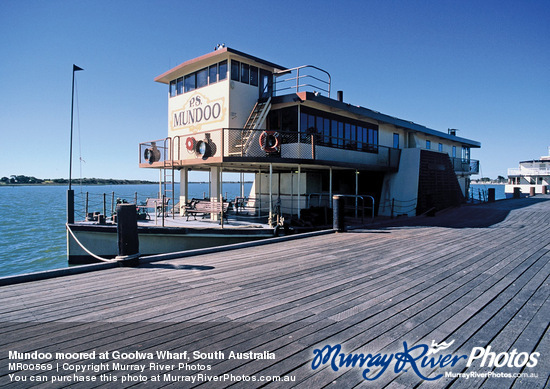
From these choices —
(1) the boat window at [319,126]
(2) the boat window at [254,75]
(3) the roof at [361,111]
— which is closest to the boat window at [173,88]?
(2) the boat window at [254,75]

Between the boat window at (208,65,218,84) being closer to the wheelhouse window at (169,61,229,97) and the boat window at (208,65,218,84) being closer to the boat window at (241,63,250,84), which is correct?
the wheelhouse window at (169,61,229,97)

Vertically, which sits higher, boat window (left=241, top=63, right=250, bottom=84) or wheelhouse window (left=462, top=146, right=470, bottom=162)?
boat window (left=241, top=63, right=250, bottom=84)

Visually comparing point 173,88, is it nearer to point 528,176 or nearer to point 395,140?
point 395,140

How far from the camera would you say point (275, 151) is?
12.5 meters

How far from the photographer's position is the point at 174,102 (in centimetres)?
1722

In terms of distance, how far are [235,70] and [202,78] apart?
2002 mm

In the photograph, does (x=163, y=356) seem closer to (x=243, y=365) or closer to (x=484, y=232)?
(x=243, y=365)

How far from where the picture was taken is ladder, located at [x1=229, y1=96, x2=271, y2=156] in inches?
535

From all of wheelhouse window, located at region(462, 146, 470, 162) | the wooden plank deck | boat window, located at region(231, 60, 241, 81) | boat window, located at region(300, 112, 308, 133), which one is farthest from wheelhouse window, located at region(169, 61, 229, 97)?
wheelhouse window, located at region(462, 146, 470, 162)

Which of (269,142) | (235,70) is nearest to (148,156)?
(235,70)

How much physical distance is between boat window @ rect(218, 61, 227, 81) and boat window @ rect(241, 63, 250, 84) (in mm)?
808

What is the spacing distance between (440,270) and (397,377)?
12.5ft

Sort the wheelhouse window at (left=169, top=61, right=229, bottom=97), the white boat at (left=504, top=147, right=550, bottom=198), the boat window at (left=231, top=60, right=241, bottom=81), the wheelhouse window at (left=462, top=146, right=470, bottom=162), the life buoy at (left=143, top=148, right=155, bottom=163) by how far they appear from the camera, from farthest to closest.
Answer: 1. the white boat at (left=504, top=147, right=550, bottom=198)
2. the wheelhouse window at (left=462, top=146, right=470, bottom=162)
3. the life buoy at (left=143, top=148, right=155, bottom=163)
4. the wheelhouse window at (left=169, top=61, right=229, bottom=97)
5. the boat window at (left=231, top=60, right=241, bottom=81)

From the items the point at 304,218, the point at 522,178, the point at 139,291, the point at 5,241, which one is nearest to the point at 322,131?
the point at 304,218
